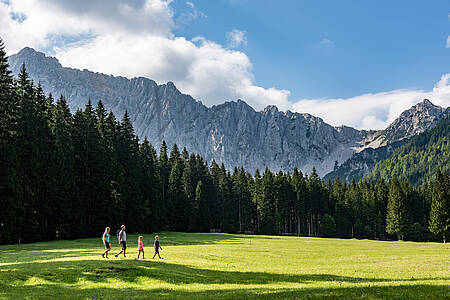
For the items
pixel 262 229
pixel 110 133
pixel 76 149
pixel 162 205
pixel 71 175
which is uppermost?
pixel 110 133

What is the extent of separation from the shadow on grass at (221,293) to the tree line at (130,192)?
35.7 metres

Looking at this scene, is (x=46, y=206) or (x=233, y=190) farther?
(x=233, y=190)

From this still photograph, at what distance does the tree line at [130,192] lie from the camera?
51.5 meters

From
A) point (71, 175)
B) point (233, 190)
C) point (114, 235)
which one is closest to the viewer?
point (71, 175)

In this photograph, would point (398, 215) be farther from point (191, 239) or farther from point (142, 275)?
point (142, 275)

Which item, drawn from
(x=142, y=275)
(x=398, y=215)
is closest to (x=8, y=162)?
(x=142, y=275)

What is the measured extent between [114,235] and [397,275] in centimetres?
5326

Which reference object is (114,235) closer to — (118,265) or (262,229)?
(118,265)

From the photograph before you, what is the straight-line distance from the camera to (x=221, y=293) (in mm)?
17500

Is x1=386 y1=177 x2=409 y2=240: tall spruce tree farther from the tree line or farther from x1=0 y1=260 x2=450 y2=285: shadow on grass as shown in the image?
x1=0 y1=260 x2=450 y2=285: shadow on grass

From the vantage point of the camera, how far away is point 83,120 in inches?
2699

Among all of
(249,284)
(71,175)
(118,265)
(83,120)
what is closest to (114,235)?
(71,175)

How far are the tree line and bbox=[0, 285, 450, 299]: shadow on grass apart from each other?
35.7m

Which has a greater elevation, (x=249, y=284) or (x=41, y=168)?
(x=41, y=168)
